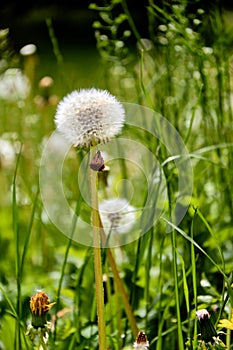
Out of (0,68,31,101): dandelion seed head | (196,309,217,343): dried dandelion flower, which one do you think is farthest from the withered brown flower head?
(0,68,31,101): dandelion seed head

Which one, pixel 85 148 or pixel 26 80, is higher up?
pixel 85 148

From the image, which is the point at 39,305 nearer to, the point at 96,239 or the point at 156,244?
the point at 96,239

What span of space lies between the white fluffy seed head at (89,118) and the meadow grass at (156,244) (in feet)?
0.18

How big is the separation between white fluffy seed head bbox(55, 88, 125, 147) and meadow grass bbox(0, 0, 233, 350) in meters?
0.06

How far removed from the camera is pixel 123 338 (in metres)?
0.87

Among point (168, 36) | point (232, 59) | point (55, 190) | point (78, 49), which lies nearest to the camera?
point (168, 36)

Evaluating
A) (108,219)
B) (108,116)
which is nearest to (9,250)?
(108,219)

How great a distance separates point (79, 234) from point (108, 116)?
69cm

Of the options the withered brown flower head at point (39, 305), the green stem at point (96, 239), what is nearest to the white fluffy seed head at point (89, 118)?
the green stem at point (96, 239)

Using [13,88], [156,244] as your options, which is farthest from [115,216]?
[13,88]

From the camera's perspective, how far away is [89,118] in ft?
2.31

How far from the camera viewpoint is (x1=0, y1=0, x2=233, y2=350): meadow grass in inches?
32.8

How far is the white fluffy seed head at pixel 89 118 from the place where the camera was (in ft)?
2.23

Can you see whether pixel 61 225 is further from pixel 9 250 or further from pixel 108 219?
pixel 108 219
